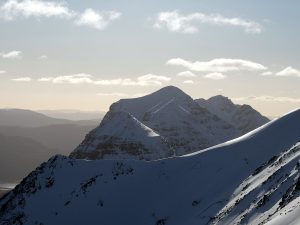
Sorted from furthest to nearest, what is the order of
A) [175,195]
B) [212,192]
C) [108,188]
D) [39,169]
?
[39,169], [108,188], [175,195], [212,192]

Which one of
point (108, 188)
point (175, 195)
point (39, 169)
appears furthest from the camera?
point (39, 169)

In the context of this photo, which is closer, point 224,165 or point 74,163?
point 224,165

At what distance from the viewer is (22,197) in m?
91.9

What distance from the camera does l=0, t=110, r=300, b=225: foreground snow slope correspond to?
78688 millimetres

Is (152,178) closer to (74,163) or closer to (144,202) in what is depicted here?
(144,202)

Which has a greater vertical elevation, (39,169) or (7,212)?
(39,169)

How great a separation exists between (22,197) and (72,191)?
9.69 metres

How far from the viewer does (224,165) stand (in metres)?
84.3

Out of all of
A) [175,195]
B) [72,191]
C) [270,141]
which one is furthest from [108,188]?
[270,141]

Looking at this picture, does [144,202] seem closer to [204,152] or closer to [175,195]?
[175,195]

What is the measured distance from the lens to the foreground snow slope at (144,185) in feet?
258

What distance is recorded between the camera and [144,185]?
91375mm

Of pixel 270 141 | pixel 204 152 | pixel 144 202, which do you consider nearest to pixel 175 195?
pixel 144 202

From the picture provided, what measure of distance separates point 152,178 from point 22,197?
25205mm
